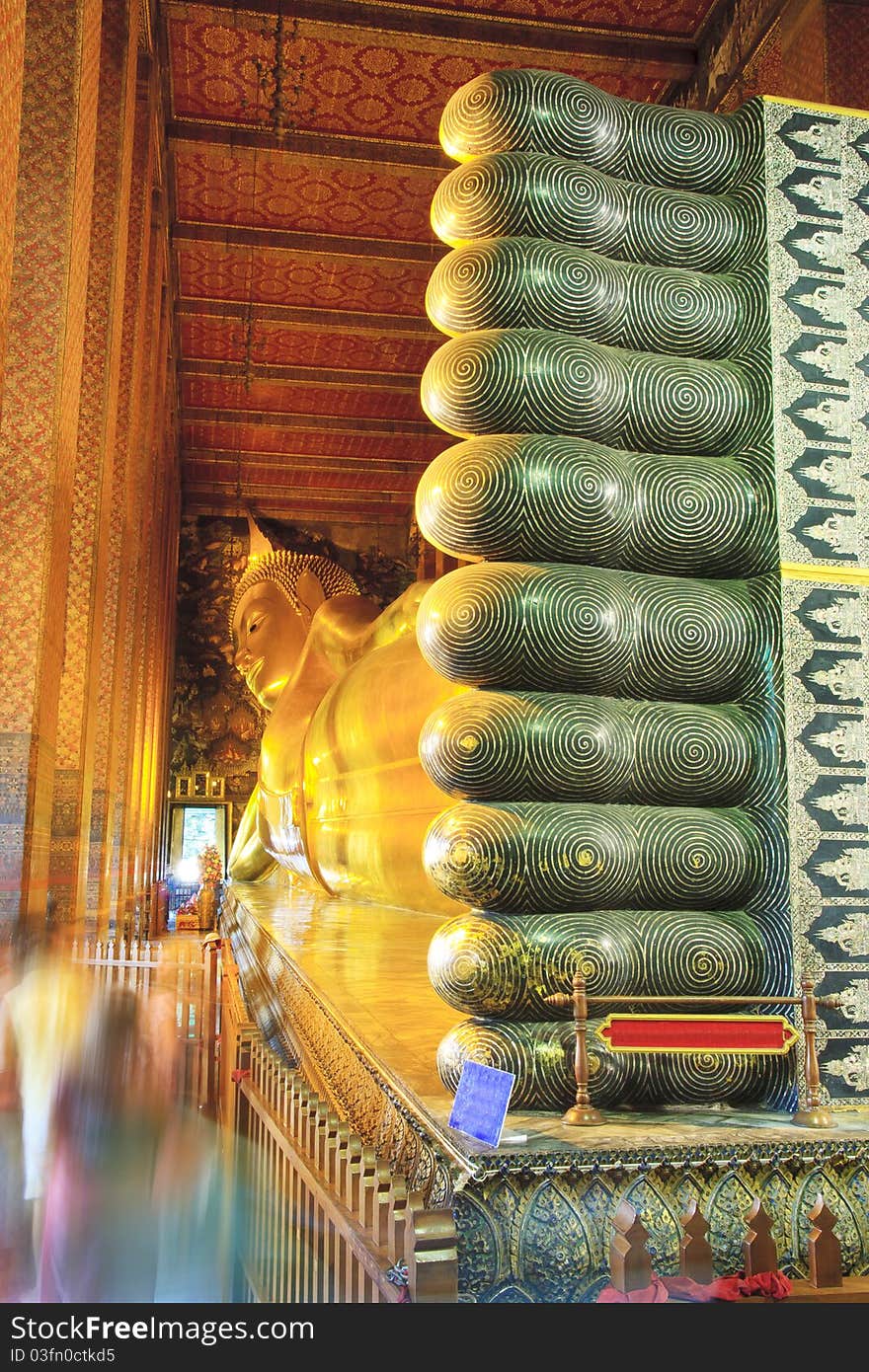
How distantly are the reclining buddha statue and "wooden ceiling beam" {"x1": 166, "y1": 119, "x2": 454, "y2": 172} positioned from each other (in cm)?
651

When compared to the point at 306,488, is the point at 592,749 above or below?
below

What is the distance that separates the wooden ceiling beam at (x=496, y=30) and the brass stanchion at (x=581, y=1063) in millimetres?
6653

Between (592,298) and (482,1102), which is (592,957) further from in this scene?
(592,298)

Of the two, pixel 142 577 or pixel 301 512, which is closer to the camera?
pixel 142 577

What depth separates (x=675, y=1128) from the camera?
1619mm

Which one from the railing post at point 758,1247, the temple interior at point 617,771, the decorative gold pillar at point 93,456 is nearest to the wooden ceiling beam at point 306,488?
the decorative gold pillar at point 93,456

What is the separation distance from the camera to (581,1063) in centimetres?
163

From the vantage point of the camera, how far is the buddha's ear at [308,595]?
27.9ft

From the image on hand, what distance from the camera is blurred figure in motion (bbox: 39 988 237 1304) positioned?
2428 mm

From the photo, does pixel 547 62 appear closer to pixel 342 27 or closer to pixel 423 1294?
pixel 342 27

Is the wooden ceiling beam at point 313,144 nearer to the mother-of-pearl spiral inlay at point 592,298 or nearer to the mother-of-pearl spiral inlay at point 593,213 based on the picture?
the mother-of-pearl spiral inlay at point 593,213

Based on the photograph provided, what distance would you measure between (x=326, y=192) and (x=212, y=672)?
745 centimetres

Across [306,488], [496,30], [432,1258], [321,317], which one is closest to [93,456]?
[496,30]
